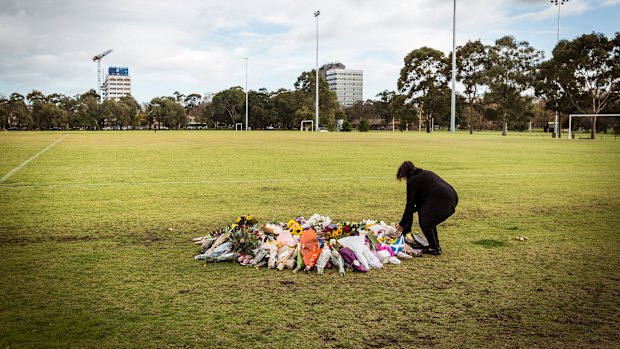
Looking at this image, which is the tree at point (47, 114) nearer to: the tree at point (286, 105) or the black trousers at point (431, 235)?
the tree at point (286, 105)

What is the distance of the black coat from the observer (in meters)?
7.55

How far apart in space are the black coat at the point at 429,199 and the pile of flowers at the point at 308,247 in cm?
46

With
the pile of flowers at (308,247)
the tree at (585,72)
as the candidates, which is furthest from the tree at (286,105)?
the pile of flowers at (308,247)

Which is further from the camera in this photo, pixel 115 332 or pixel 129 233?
pixel 129 233

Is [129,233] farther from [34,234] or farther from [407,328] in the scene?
[407,328]

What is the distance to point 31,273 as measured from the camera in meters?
6.86

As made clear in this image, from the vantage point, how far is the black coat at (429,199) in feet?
24.8

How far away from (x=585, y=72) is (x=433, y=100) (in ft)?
115

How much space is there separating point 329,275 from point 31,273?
12.9 ft

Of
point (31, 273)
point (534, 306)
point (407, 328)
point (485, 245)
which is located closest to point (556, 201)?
point (485, 245)

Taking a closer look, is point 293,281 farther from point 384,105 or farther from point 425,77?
point 384,105

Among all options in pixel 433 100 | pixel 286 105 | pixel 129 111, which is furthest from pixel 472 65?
pixel 129 111

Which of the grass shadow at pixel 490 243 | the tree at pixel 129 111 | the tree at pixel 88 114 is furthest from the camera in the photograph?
the tree at pixel 129 111

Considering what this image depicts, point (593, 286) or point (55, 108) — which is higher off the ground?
point (55, 108)
